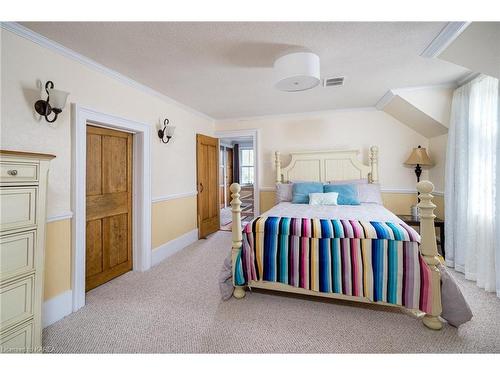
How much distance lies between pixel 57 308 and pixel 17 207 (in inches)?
42.4

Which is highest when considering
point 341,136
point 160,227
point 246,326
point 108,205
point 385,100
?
point 385,100

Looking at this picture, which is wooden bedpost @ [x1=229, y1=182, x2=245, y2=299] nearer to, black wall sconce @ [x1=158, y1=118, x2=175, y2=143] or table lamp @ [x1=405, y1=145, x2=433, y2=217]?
black wall sconce @ [x1=158, y1=118, x2=175, y2=143]

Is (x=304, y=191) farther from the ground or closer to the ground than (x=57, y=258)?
farther from the ground

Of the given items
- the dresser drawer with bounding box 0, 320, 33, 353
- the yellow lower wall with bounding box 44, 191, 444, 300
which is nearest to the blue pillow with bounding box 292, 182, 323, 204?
the yellow lower wall with bounding box 44, 191, 444, 300

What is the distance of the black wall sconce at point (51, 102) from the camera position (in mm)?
1773

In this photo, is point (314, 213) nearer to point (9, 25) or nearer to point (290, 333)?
point (290, 333)

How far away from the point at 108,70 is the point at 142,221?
172 centimetres

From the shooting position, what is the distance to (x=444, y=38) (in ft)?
6.07

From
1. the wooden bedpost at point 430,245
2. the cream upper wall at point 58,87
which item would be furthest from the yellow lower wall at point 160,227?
the wooden bedpost at point 430,245

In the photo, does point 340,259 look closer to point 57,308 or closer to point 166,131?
point 57,308

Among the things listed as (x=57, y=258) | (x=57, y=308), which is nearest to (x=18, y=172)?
(x=57, y=258)

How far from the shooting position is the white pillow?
10.8ft

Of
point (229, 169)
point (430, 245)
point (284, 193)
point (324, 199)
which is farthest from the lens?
point (229, 169)

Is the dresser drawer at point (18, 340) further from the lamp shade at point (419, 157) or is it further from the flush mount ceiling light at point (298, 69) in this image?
the lamp shade at point (419, 157)
